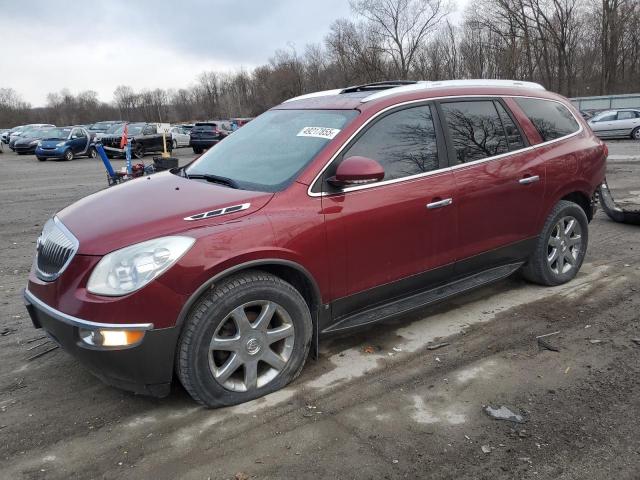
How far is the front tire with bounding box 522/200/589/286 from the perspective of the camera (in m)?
4.80

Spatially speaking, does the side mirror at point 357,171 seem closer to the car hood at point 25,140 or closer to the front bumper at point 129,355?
the front bumper at point 129,355

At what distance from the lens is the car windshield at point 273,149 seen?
11.5 feet

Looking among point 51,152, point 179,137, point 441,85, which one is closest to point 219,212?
point 441,85

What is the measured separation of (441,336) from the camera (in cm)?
407

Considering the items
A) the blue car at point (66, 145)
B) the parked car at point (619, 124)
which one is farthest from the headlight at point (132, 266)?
the parked car at point (619, 124)

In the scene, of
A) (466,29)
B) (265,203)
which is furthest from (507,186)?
(466,29)

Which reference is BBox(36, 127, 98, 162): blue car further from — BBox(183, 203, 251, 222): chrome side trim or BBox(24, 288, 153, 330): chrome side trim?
BBox(183, 203, 251, 222): chrome side trim

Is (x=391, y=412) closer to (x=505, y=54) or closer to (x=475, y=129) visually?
(x=475, y=129)

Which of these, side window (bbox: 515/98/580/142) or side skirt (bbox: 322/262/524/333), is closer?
side skirt (bbox: 322/262/524/333)

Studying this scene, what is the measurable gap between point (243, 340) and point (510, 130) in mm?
2897

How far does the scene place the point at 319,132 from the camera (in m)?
3.68

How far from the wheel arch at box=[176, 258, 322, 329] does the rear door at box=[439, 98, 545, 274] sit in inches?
52.5

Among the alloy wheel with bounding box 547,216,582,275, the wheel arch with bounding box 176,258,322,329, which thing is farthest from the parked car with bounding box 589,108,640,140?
the wheel arch with bounding box 176,258,322,329

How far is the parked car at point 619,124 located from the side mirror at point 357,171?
27.4 meters
